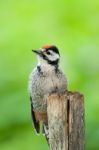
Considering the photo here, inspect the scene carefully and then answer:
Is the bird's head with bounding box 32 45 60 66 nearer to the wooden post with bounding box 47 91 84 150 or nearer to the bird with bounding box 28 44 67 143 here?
the bird with bounding box 28 44 67 143

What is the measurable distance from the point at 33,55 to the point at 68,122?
3.59 meters

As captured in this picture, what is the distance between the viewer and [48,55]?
25.6ft

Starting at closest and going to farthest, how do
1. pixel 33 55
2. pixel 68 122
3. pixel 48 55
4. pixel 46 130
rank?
pixel 68 122, pixel 48 55, pixel 46 130, pixel 33 55

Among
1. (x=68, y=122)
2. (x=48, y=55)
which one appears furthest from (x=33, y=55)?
(x=68, y=122)

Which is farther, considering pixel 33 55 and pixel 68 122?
pixel 33 55

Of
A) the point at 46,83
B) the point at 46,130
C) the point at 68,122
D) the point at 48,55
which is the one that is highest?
the point at 48,55

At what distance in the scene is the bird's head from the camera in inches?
305

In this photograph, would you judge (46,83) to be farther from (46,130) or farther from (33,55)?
(33,55)

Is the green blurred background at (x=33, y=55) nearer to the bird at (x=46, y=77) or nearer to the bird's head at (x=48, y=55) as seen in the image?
the bird at (x=46, y=77)

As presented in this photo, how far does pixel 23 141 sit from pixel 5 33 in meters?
1.80

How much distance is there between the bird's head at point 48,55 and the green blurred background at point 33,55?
1629 mm

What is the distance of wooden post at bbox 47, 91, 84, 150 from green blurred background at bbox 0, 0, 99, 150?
214 centimetres

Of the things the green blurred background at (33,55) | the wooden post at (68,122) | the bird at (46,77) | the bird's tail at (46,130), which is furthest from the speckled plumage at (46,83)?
the green blurred background at (33,55)

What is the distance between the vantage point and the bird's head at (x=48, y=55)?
25.4ft
